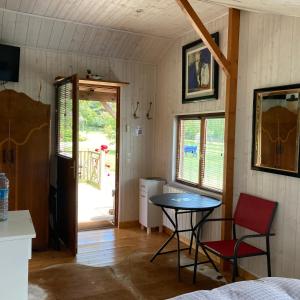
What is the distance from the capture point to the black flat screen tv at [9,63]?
4.01 m

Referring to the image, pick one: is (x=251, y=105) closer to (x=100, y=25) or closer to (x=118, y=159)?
(x=100, y=25)

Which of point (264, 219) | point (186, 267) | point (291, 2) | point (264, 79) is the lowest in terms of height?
point (186, 267)

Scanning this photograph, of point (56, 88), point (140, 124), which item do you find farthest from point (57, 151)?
point (140, 124)

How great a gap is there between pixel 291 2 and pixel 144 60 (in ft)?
9.82

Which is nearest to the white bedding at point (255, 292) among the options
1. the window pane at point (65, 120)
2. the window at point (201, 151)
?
the window at point (201, 151)

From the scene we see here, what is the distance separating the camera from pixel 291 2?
2.17 meters

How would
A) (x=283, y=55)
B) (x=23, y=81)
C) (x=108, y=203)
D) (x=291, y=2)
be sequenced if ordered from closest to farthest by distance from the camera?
(x=291, y=2) < (x=283, y=55) < (x=23, y=81) < (x=108, y=203)

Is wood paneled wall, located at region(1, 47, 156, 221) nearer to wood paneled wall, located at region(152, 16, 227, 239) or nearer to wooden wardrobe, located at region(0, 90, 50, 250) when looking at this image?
wood paneled wall, located at region(152, 16, 227, 239)

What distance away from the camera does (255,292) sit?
147 cm

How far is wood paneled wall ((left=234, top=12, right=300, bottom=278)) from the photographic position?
283 cm

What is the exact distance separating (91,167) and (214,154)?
4621mm

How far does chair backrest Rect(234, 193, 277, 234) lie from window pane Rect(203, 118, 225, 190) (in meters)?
0.56

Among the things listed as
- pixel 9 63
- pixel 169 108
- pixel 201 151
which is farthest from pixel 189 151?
pixel 9 63

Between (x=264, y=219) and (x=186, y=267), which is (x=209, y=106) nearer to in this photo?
(x=264, y=219)
